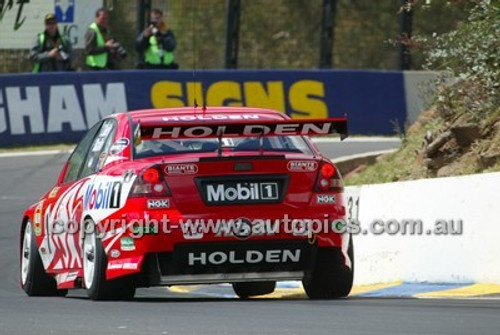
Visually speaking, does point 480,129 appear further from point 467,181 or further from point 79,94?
point 79,94

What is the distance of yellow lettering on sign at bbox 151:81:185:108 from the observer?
25.7 meters

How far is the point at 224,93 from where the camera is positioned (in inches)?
1023

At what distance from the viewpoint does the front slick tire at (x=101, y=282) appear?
10336 millimetres

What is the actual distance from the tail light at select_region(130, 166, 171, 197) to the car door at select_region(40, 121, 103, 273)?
3.10 feet

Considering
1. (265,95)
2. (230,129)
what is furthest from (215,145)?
(265,95)

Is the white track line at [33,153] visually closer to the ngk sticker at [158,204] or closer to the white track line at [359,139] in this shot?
the white track line at [359,139]

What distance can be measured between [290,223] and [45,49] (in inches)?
665

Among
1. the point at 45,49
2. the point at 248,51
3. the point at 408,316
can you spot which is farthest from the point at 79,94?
the point at 408,316

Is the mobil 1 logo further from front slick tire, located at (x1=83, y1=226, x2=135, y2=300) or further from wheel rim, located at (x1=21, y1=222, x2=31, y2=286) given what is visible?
wheel rim, located at (x1=21, y1=222, x2=31, y2=286)

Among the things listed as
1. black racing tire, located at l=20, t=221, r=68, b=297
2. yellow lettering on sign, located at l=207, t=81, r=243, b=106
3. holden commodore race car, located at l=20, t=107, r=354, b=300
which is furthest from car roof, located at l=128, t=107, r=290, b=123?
yellow lettering on sign, located at l=207, t=81, r=243, b=106

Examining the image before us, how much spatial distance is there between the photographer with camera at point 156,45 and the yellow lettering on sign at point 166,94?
140 cm

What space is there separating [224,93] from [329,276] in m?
15.5

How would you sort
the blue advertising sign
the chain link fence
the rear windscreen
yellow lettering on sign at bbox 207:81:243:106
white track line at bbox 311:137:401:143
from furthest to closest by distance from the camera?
the chain link fence → yellow lettering on sign at bbox 207:81:243:106 → white track line at bbox 311:137:401:143 → the blue advertising sign → the rear windscreen

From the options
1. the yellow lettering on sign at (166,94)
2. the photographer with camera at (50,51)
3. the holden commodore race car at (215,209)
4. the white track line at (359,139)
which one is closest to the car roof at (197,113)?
the holden commodore race car at (215,209)
